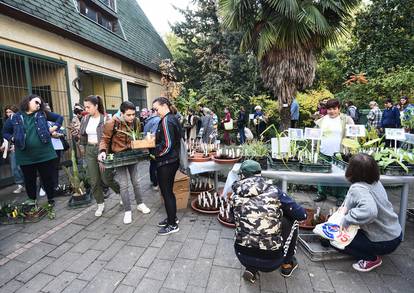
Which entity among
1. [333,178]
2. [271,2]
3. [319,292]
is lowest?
[319,292]

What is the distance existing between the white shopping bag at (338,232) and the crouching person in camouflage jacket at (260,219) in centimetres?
58

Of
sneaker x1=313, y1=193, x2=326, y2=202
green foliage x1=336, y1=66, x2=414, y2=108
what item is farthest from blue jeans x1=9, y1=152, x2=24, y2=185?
green foliage x1=336, y1=66, x2=414, y2=108

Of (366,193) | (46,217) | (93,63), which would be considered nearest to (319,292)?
(366,193)

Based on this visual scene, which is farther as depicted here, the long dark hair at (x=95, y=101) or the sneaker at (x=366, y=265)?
the long dark hair at (x=95, y=101)

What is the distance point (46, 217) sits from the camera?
156 inches

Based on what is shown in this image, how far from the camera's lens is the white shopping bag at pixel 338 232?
2.47m

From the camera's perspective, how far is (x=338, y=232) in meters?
2.56

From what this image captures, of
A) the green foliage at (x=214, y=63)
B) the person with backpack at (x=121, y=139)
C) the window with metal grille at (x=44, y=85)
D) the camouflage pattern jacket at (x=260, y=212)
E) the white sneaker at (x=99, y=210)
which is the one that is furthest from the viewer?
the green foliage at (x=214, y=63)

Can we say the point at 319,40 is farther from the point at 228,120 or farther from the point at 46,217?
the point at 46,217

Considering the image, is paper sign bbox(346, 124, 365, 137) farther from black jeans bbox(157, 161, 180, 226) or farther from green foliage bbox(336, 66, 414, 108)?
green foliage bbox(336, 66, 414, 108)

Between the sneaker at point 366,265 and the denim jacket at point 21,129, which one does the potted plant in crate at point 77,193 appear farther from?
the sneaker at point 366,265

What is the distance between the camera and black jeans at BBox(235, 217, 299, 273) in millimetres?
2180

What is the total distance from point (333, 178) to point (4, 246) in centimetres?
420

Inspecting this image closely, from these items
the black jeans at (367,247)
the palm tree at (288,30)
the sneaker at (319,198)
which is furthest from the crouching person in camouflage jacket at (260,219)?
the palm tree at (288,30)
